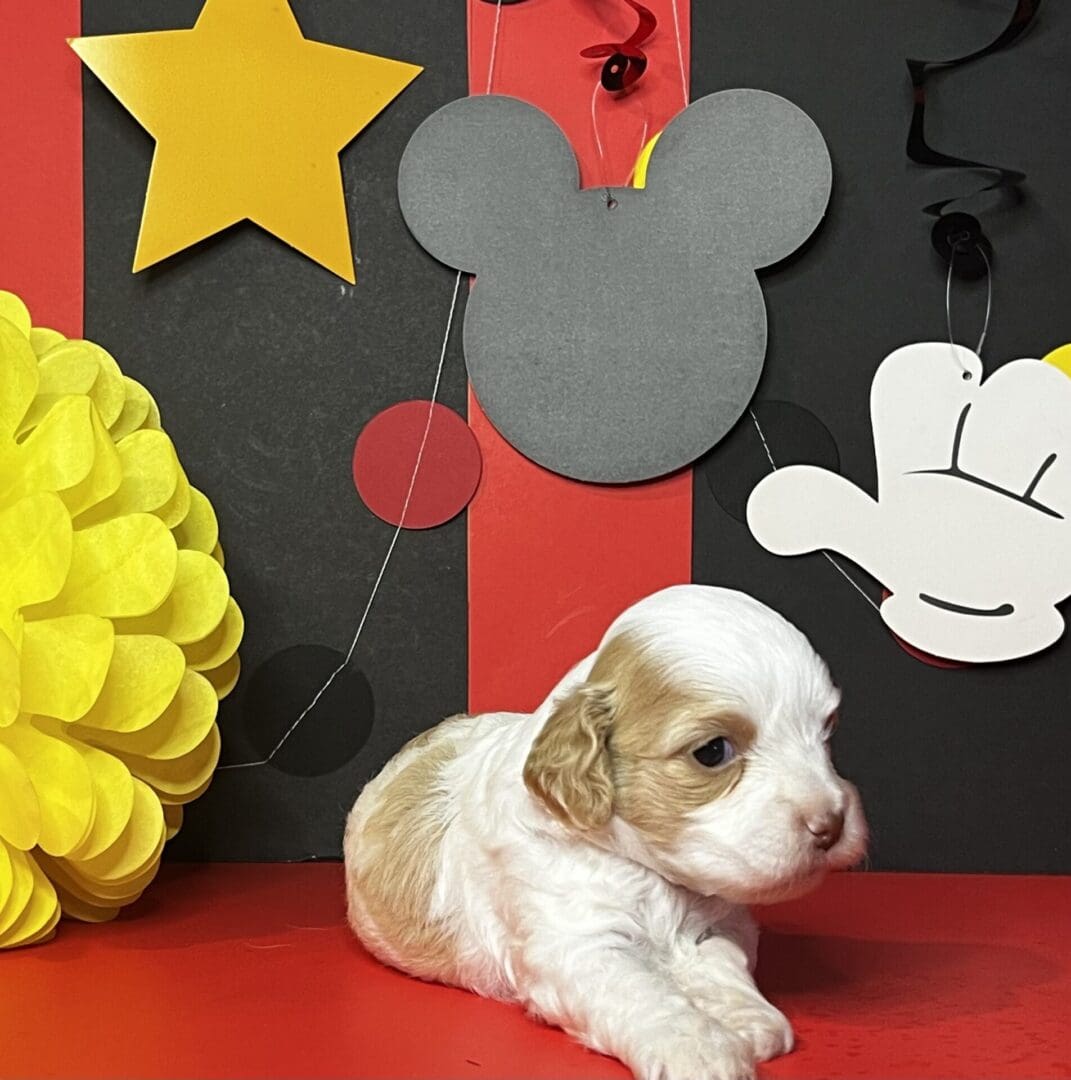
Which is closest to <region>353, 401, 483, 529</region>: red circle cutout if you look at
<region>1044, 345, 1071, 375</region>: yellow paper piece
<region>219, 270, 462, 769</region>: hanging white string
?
<region>219, 270, 462, 769</region>: hanging white string

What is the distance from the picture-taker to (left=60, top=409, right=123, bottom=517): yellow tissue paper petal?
1.44 meters

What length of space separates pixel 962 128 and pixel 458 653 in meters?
0.91

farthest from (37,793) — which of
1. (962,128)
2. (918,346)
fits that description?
(962,128)

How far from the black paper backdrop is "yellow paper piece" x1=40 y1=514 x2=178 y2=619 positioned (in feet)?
1.08

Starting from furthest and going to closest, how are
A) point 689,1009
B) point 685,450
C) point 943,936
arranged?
point 685,450 < point 943,936 < point 689,1009

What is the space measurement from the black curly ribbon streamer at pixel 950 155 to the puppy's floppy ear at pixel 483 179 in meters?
0.42

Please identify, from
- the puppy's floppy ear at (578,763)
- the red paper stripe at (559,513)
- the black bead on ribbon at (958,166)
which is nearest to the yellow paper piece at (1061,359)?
the black bead on ribbon at (958,166)

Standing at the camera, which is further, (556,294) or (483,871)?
(556,294)

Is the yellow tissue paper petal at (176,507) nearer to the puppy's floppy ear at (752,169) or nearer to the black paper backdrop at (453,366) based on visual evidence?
the black paper backdrop at (453,366)

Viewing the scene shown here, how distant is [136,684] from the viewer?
1.43 m

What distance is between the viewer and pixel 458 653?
1.77 meters

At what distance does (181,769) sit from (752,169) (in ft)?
3.21

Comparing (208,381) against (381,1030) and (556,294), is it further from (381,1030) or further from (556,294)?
(381,1030)

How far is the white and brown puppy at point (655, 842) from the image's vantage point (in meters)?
1.14
